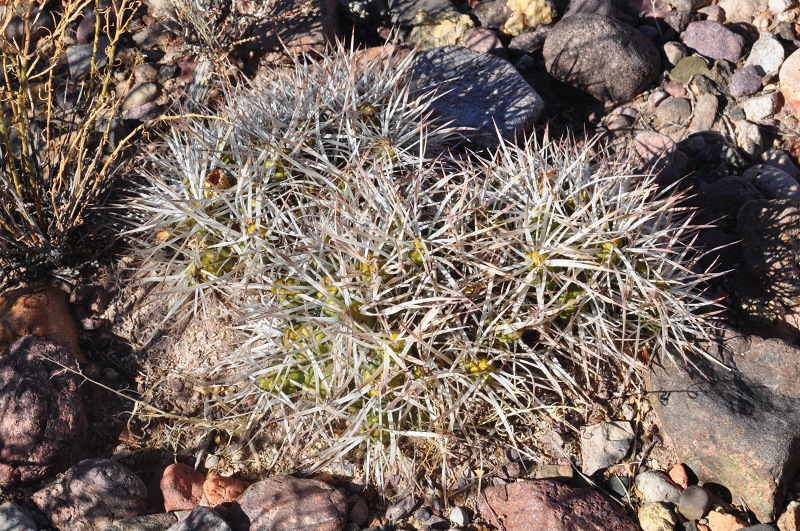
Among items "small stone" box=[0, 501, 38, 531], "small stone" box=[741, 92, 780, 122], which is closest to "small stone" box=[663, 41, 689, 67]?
"small stone" box=[741, 92, 780, 122]

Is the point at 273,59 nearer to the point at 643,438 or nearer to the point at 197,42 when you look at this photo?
the point at 197,42

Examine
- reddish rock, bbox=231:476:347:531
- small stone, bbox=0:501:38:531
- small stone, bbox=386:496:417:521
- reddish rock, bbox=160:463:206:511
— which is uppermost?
small stone, bbox=0:501:38:531

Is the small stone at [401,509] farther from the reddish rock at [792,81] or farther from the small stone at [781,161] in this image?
the reddish rock at [792,81]

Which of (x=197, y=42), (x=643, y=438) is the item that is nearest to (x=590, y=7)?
(x=197, y=42)

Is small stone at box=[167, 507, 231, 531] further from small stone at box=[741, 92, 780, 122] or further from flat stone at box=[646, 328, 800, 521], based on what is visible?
small stone at box=[741, 92, 780, 122]

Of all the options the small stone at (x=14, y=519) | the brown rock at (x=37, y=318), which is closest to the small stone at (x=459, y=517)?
the small stone at (x=14, y=519)

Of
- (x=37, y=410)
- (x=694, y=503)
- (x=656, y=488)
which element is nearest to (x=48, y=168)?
(x=37, y=410)

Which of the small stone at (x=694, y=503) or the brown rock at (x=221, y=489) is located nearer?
the small stone at (x=694, y=503)
